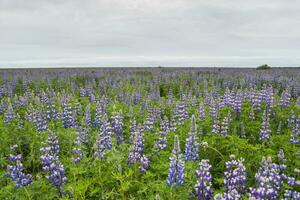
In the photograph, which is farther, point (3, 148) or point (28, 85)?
point (28, 85)

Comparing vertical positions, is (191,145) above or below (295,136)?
above

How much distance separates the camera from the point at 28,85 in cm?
1688

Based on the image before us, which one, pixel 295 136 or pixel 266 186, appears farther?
pixel 295 136

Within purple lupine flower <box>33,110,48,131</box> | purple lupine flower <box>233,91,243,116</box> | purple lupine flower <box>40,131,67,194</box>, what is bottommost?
purple lupine flower <box>40,131,67,194</box>

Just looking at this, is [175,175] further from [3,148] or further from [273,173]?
[3,148]

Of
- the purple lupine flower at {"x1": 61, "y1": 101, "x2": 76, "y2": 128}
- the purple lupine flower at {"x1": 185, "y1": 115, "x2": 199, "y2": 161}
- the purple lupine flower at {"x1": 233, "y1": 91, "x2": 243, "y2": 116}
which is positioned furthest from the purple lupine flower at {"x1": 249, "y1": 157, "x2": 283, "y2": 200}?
the purple lupine flower at {"x1": 61, "y1": 101, "x2": 76, "y2": 128}

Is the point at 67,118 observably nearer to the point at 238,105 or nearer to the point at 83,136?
the point at 83,136

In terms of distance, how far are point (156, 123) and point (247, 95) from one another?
10.7 feet

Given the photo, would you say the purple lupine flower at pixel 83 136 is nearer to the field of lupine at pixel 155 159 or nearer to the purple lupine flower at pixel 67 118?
the field of lupine at pixel 155 159

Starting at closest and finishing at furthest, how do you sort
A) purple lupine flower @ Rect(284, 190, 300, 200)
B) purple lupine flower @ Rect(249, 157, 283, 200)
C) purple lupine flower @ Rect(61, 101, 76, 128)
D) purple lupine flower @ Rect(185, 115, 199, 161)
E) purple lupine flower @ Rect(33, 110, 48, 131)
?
purple lupine flower @ Rect(249, 157, 283, 200) < purple lupine flower @ Rect(284, 190, 300, 200) < purple lupine flower @ Rect(185, 115, 199, 161) < purple lupine flower @ Rect(33, 110, 48, 131) < purple lupine flower @ Rect(61, 101, 76, 128)

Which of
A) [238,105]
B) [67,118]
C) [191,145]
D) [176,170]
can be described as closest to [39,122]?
[67,118]

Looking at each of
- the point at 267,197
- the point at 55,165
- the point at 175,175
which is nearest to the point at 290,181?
the point at 267,197

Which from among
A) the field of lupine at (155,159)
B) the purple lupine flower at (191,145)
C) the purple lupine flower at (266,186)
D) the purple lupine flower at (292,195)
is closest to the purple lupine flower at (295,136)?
the field of lupine at (155,159)

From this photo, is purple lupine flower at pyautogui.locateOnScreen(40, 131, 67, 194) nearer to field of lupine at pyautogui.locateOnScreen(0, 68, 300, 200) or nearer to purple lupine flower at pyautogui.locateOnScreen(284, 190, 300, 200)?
field of lupine at pyautogui.locateOnScreen(0, 68, 300, 200)
